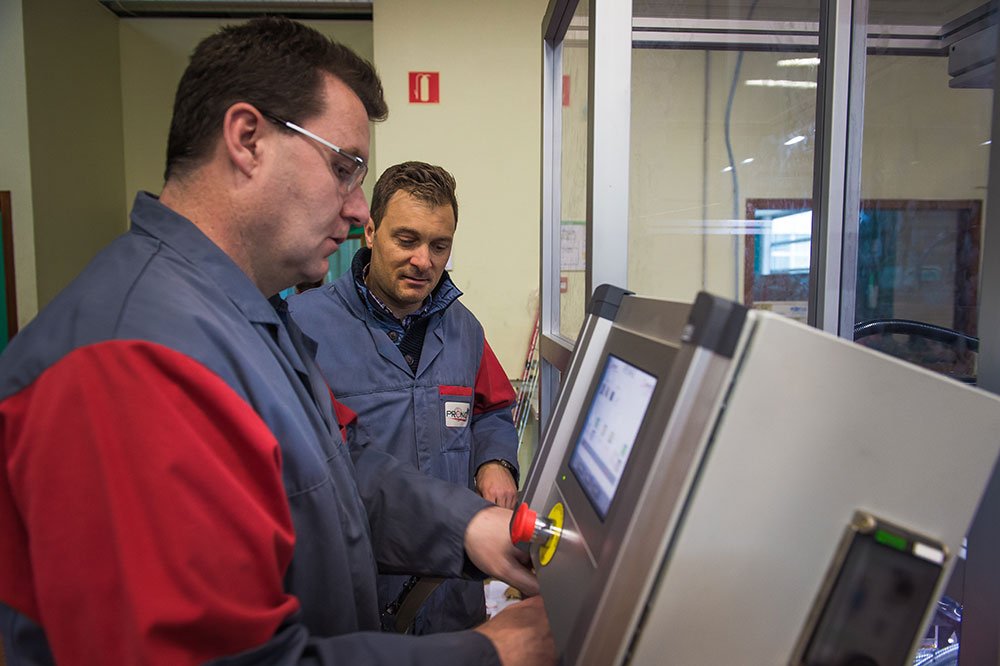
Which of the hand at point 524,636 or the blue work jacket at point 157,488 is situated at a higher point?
the blue work jacket at point 157,488

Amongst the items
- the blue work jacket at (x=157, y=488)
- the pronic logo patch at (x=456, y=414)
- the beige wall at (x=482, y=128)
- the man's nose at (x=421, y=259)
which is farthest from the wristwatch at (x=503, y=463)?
the beige wall at (x=482, y=128)

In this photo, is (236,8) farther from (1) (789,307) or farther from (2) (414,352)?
(1) (789,307)

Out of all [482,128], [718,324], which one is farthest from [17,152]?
[718,324]

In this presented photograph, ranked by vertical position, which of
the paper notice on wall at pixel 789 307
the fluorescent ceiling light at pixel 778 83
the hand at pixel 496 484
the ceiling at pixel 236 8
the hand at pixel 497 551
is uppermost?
the ceiling at pixel 236 8

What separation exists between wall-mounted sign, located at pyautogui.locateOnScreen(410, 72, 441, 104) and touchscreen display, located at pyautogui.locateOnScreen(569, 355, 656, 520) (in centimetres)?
244

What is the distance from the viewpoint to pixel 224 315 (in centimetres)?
60

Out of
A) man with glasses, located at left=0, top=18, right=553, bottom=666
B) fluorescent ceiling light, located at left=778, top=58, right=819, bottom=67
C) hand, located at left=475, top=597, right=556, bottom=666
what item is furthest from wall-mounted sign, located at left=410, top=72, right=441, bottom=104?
hand, located at left=475, top=597, right=556, bottom=666

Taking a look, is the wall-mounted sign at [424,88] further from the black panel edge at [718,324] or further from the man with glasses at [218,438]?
the black panel edge at [718,324]

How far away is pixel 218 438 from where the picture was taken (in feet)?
1.59

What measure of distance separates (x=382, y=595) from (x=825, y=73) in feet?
4.13

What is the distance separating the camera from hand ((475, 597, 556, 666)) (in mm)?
560

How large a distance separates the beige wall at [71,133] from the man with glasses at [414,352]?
2644mm

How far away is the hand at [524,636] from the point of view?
1.84 feet

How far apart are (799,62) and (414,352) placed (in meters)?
1.06
